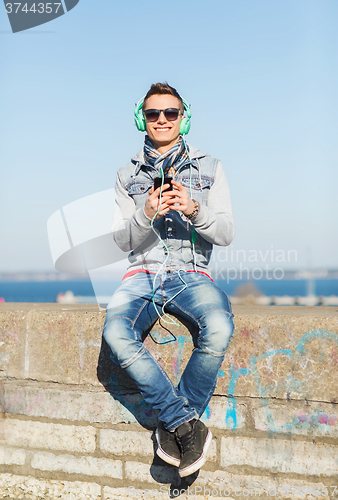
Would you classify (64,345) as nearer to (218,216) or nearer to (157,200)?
(157,200)

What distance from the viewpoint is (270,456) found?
98.3 inches

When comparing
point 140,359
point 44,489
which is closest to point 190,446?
point 140,359

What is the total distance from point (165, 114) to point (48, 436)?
7.86ft

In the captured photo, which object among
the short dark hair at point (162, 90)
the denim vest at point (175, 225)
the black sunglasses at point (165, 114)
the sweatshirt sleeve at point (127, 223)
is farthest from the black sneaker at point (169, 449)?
the short dark hair at point (162, 90)

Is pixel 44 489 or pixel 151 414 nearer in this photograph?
pixel 151 414

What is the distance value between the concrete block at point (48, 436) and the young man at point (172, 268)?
29.3 inches

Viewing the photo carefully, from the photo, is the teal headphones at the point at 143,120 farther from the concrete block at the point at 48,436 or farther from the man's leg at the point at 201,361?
the concrete block at the point at 48,436

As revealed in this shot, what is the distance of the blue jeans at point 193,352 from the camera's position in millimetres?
2285

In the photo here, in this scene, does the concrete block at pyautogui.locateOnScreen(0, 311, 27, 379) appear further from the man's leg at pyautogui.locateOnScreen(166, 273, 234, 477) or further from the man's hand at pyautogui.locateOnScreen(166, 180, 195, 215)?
the man's hand at pyautogui.locateOnScreen(166, 180, 195, 215)

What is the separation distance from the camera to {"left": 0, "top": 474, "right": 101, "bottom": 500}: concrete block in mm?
2756

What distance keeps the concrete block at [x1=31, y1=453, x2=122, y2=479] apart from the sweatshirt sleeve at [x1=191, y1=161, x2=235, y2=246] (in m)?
1.62

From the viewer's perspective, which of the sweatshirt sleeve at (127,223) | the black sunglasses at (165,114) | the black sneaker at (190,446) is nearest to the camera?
the black sneaker at (190,446)

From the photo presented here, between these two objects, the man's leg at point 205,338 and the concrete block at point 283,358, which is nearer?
the man's leg at point 205,338

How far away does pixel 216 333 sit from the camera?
7.51 ft
